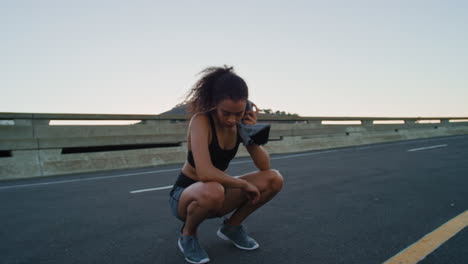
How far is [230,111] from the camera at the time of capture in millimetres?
2752

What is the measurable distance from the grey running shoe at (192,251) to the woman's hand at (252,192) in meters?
0.58

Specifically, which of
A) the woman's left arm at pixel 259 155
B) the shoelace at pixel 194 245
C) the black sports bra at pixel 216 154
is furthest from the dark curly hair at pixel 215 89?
the shoelace at pixel 194 245

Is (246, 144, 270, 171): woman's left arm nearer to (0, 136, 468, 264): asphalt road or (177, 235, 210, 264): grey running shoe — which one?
(0, 136, 468, 264): asphalt road

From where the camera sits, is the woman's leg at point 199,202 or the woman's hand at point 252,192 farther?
the woman's hand at point 252,192

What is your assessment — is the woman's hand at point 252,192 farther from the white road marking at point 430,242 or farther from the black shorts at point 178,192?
the white road marking at point 430,242

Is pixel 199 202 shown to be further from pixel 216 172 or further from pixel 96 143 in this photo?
pixel 96 143

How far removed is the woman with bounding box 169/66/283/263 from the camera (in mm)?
2777

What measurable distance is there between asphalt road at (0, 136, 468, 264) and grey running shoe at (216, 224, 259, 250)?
7 centimetres

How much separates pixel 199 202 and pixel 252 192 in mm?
491

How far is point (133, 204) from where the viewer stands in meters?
5.09

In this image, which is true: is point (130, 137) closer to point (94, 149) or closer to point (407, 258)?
point (94, 149)

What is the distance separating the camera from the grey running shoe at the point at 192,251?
2770 millimetres

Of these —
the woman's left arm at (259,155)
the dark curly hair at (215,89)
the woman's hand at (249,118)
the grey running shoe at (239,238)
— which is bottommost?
the grey running shoe at (239,238)

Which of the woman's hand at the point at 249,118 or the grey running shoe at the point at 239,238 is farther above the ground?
the woman's hand at the point at 249,118
